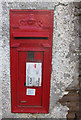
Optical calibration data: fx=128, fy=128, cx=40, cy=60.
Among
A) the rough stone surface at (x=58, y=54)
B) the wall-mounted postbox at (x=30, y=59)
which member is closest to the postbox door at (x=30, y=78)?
the wall-mounted postbox at (x=30, y=59)

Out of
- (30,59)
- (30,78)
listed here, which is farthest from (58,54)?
(30,78)

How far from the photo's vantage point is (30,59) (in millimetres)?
1643

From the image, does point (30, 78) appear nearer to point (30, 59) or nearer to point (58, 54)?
point (30, 59)

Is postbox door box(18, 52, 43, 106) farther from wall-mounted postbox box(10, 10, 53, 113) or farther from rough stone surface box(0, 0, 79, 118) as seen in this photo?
rough stone surface box(0, 0, 79, 118)

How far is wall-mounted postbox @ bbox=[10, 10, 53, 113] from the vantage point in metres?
1.58

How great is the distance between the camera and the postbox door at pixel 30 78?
1.63 meters

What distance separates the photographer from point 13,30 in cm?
160

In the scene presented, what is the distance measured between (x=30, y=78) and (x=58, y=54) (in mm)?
487

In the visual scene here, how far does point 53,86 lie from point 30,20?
923mm

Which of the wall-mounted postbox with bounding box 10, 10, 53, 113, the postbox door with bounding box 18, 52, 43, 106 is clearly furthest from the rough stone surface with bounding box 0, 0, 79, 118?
the postbox door with bounding box 18, 52, 43, 106

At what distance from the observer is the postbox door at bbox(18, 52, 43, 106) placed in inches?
64.4

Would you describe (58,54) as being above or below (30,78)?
above

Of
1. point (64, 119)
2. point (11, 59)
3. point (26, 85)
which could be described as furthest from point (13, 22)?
point (64, 119)

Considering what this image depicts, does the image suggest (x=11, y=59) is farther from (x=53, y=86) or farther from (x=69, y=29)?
(x=69, y=29)
